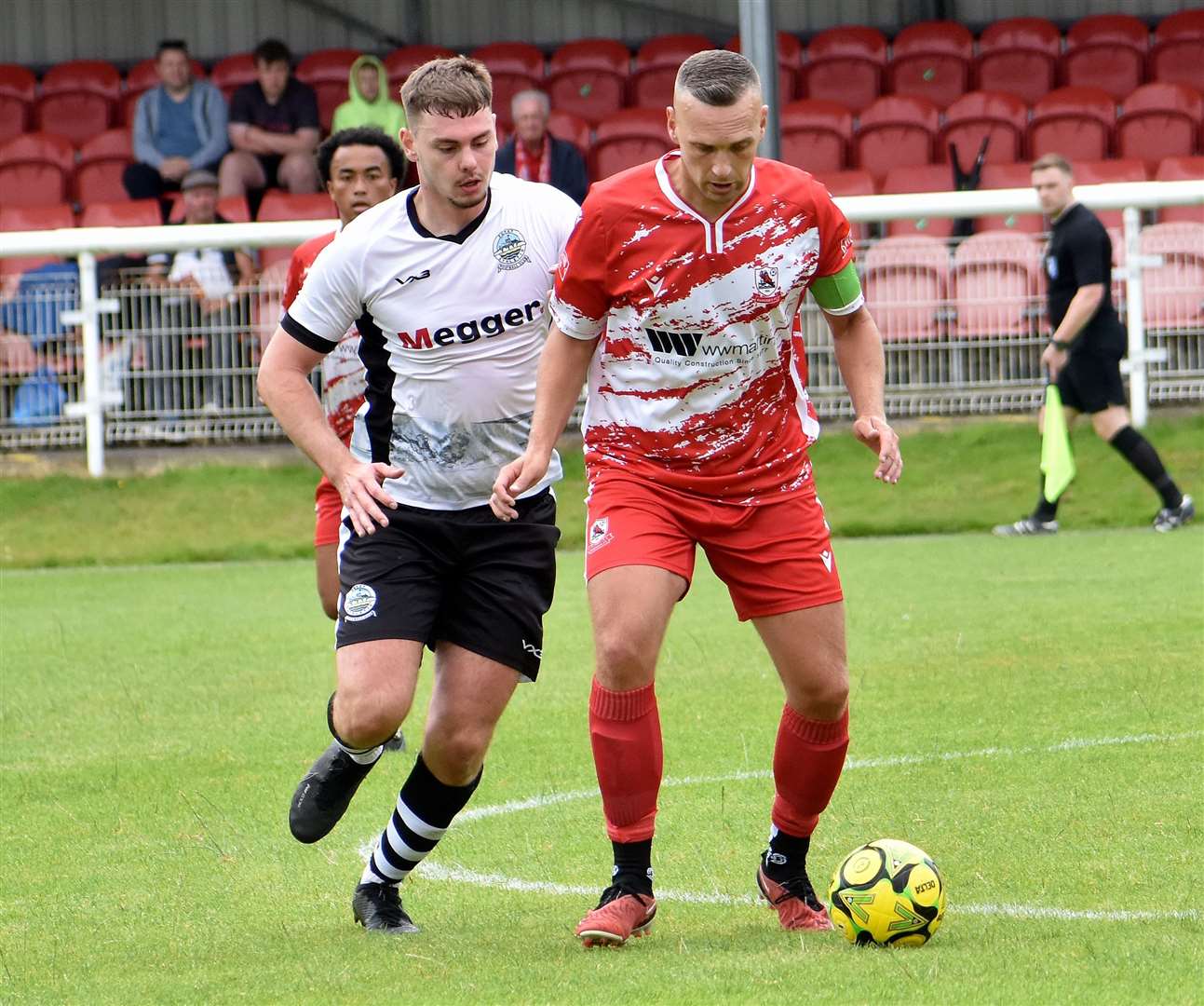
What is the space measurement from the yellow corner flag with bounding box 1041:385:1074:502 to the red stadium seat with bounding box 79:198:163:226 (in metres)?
8.53

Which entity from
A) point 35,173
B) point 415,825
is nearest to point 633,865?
point 415,825

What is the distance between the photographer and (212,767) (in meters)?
7.17

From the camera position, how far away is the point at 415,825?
16.4 feet

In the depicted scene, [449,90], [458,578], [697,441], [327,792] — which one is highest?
[449,90]

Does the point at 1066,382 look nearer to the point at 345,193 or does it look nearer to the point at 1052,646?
the point at 1052,646

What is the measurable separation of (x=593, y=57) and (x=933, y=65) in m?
3.67

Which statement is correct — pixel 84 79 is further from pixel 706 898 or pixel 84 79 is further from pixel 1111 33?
pixel 706 898

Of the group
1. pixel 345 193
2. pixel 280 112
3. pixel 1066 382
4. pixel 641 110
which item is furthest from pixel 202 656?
pixel 641 110

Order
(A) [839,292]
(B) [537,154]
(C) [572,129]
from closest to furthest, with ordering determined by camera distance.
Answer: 1. (A) [839,292]
2. (B) [537,154]
3. (C) [572,129]

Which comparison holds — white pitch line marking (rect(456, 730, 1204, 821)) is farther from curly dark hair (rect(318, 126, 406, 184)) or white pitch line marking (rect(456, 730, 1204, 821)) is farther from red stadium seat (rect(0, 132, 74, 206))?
red stadium seat (rect(0, 132, 74, 206))

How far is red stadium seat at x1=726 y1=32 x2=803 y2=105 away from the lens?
20.2m

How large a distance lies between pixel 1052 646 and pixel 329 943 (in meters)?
4.86

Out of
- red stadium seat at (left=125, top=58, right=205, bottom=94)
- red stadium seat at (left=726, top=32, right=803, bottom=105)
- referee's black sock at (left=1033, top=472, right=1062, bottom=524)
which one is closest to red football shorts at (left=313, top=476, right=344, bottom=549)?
referee's black sock at (left=1033, top=472, right=1062, bottom=524)

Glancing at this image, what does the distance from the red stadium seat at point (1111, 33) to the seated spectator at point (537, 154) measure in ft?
24.4
